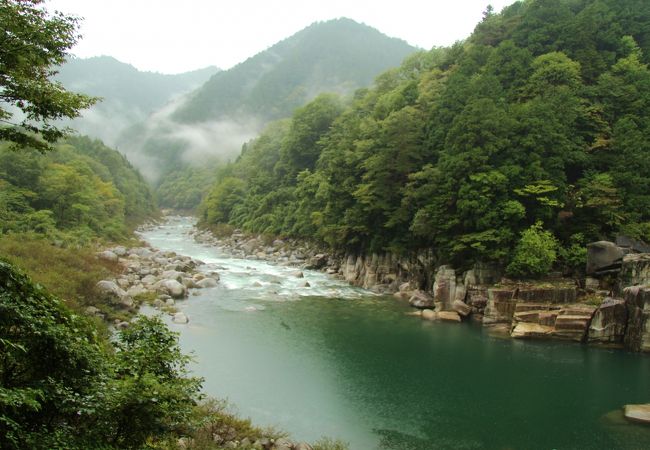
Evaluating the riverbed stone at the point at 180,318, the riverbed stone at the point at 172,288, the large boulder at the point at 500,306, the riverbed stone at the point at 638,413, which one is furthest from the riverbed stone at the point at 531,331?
the riverbed stone at the point at 172,288

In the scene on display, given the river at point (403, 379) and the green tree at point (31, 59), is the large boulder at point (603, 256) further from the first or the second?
the green tree at point (31, 59)

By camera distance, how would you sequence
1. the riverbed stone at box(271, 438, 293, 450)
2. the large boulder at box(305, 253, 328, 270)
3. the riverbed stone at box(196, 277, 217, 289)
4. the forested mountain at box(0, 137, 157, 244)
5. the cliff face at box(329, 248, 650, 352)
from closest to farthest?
the riverbed stone at box(271, 438, 293, 450) → the cliff face at box(329, 248, 650, 352) → the forested mountain at box(0, 137, 157, 244) → the riverbed stone at box(196, 277, 217, 289) → the large boulder at box(305, 253, 328, 270)

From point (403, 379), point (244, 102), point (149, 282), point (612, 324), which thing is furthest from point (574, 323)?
point (244, 102)

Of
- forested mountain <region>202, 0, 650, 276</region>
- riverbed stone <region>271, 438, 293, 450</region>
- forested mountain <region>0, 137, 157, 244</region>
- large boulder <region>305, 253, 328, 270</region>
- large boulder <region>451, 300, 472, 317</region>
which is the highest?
forested mountain <region>202, 0, 650, 276</region>

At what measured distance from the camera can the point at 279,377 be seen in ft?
59.3

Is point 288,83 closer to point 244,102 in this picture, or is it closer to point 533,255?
point 244,102

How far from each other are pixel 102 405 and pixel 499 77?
37.7 metres

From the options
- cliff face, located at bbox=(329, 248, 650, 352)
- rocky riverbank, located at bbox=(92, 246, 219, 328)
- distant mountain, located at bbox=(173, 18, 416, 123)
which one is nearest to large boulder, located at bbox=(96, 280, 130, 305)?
rocky riverbank, located at bbox=(92, 246, 219, 328)

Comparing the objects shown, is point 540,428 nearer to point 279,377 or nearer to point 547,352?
point 547,352

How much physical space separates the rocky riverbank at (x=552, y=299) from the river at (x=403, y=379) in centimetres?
109

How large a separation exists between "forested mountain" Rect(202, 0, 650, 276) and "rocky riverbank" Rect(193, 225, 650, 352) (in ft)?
4.43

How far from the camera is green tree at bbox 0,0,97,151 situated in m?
7.82

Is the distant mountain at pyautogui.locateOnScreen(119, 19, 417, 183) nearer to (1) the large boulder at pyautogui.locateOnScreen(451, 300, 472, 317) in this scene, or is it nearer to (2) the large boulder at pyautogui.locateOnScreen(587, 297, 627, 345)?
(1) the large boulder at pyautogui.locateOnScreen(451, 300, 472, 317)

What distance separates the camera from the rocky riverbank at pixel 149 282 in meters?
23.3
